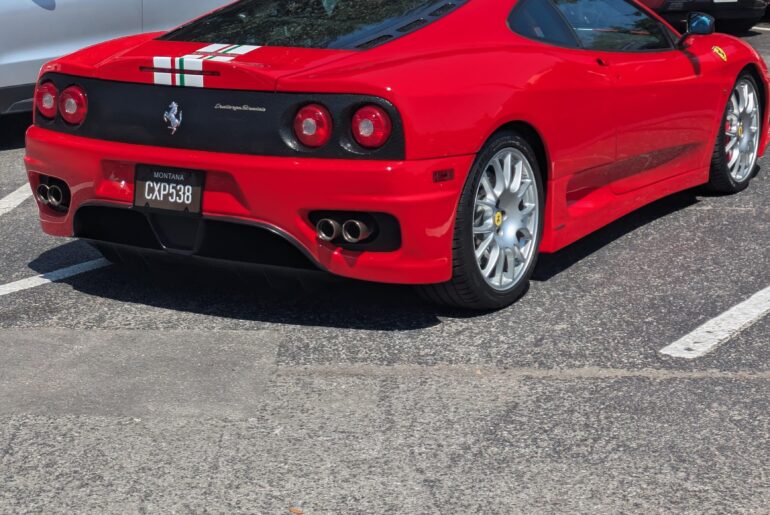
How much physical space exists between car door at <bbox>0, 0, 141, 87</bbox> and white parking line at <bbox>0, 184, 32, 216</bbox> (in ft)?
3.66

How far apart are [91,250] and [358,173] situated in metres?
1.94

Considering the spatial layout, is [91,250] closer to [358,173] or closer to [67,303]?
[67,303]

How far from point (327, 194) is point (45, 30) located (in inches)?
171

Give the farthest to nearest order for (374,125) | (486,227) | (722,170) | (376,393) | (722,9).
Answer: (722,9) → (722,170) → (486,227) → (374,125) → (376,393)

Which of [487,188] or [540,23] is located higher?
[540,23]

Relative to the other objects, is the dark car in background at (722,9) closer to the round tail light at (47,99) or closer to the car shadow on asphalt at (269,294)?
the car shadow on asphalt at (269,294)

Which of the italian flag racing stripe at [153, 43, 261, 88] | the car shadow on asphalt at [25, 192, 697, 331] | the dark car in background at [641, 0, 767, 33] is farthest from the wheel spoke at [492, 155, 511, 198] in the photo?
the dark car in background at [641, 0, 767, 33]

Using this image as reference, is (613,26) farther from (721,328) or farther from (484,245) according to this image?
(721,328)

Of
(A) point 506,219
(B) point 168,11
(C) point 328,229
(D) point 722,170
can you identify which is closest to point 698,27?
(D) point 722,170

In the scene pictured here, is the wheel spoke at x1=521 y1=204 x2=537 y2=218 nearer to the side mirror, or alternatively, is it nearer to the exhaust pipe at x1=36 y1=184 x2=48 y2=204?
the side mirror

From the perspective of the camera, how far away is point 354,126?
436 centimetres

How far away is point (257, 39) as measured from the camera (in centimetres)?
490

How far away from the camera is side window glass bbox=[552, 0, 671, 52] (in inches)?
218

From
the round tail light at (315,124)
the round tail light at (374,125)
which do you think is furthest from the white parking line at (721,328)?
the round tail light at (315,124)
